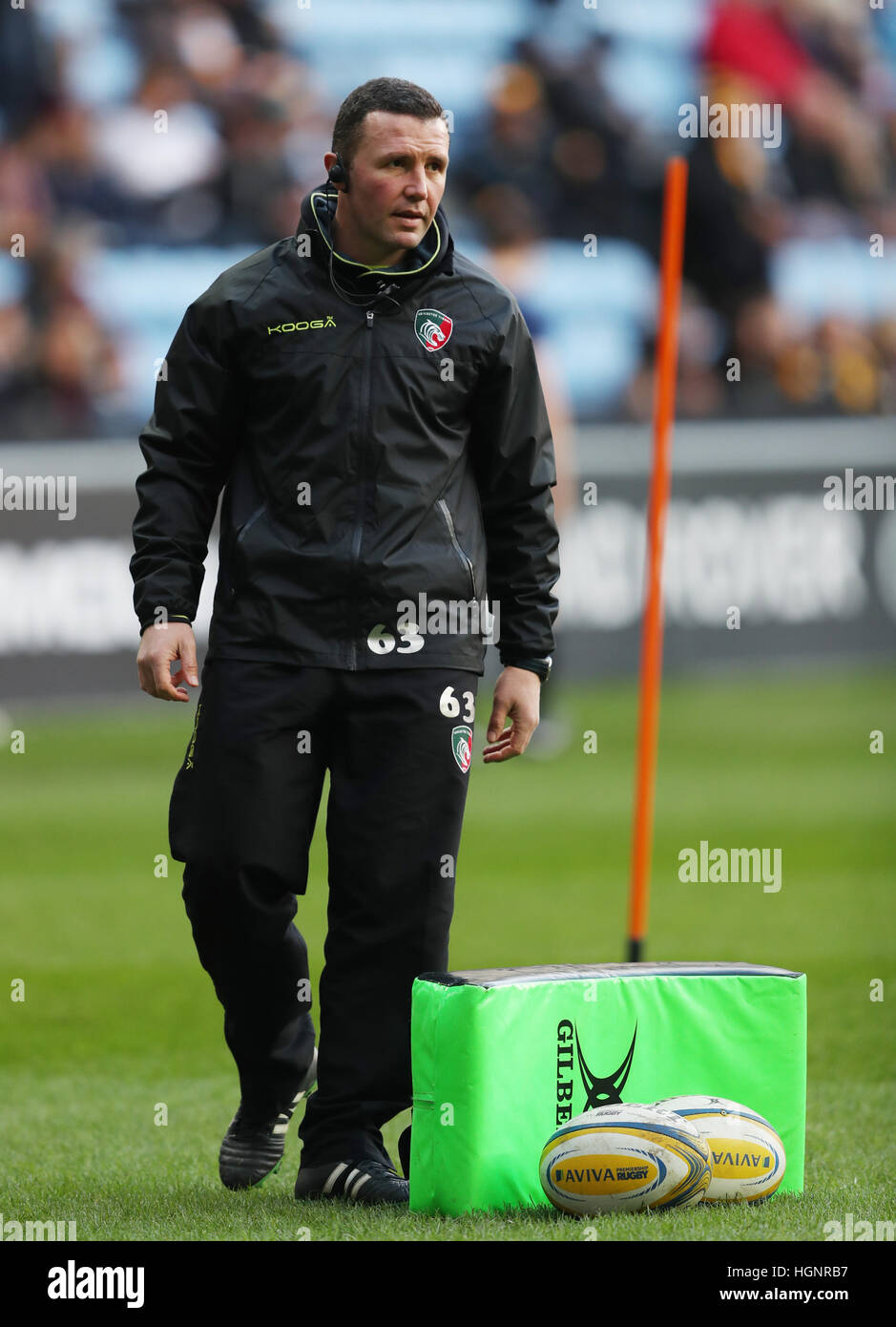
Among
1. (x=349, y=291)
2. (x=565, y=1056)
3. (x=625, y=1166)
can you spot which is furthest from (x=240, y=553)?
(x=625, y=1166)

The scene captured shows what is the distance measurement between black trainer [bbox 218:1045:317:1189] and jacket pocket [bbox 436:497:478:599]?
1.15 m

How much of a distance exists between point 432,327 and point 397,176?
11.8 inches

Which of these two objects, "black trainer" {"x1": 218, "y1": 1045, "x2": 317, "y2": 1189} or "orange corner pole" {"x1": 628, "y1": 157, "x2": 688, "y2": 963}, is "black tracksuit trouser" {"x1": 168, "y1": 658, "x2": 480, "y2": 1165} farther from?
"orange corner pole" {"x1": 628, "y1": 157, "x2": 688, "y2": 963}

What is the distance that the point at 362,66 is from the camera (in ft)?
54.2

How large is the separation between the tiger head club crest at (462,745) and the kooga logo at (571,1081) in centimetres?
56

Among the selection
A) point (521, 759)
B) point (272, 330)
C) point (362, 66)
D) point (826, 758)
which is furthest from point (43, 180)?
point (272, 330)

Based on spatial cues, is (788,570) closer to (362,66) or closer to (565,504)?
(565,504)

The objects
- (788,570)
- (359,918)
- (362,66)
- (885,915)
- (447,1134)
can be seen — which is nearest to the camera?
(447,1134)

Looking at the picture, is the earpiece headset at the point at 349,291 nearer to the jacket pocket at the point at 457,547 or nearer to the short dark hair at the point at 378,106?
the short dark hair at the point at 378,106

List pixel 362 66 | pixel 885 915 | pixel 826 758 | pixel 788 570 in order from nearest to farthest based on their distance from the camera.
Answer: pixel 885 915, pixel 826 758, pixel 788 570, pixel 362 66

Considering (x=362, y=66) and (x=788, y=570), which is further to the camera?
(x=362, y=66)

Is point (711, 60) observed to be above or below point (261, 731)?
above

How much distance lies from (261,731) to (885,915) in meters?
4.55

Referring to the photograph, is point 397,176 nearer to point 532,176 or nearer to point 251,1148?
point 251,1148
